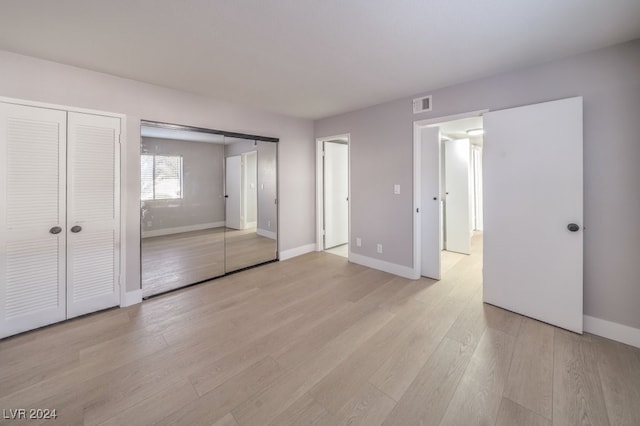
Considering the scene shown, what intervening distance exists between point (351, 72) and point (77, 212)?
3098 millimetres

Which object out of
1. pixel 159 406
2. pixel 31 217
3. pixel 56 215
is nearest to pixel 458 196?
pixel 159 406

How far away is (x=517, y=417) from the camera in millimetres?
1453

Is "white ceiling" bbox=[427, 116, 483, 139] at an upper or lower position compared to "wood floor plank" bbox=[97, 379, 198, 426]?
upper

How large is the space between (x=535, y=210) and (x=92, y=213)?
4389 mm

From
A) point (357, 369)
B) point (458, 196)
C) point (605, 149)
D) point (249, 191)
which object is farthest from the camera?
point (458, 196)

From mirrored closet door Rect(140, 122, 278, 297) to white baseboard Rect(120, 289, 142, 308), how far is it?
0.10 meters

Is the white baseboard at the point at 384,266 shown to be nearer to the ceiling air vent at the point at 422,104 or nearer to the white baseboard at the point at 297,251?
the white baseboard at the point at 297,251

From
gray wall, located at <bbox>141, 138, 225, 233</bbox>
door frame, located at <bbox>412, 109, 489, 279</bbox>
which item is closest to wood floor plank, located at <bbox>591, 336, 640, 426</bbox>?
door frame, located at <bbox>412, 109, 489, 279</bbox>

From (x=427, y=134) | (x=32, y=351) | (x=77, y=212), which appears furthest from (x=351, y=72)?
(x=32, y=351)

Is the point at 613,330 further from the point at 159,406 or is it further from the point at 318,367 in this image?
the point at 159,406

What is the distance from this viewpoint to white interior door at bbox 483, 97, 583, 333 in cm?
226

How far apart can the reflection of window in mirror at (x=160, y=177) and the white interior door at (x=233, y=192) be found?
67 centimetres

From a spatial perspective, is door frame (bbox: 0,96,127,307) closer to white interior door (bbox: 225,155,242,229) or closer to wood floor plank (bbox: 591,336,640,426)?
white interior door (bbox: 225,155,242,229)

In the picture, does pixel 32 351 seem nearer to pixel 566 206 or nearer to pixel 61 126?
pixel 61 126
